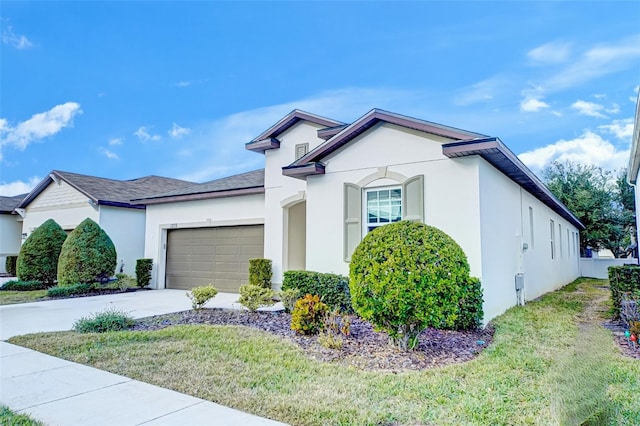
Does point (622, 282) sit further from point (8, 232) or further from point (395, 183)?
point (8, 232)

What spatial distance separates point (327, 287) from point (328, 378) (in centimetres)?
438

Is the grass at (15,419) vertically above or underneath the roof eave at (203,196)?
underneath

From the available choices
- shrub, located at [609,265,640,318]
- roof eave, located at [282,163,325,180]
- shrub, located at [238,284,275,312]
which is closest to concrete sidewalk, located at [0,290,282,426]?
shrub, located at [238,284,275,312]

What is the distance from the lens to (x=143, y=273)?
49.8 feet

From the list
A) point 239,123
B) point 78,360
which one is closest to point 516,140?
point 239,123

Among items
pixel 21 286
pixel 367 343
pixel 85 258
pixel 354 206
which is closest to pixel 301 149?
pixel 354 206

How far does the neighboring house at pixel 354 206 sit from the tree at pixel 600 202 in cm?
1209

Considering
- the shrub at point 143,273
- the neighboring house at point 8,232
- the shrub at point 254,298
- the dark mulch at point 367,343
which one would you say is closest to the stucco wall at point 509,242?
the dark mulch at point 367,343

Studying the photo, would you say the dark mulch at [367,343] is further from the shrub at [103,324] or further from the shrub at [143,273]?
Answer: the shrub at [143,273]

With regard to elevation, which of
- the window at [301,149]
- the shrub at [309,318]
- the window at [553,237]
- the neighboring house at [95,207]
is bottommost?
the shrub at [309,318]

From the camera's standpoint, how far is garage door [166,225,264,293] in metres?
13.6

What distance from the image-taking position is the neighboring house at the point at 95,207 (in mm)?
17062

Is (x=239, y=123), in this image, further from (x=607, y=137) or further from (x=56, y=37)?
(x=607, y=137)

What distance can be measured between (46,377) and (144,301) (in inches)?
269
